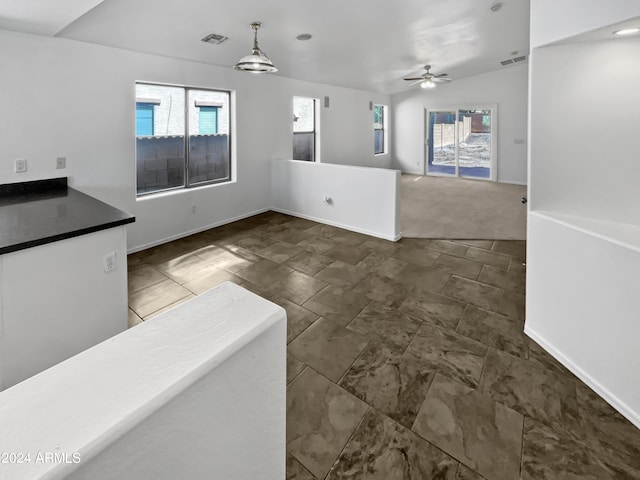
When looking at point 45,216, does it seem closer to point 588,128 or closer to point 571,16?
point 571,16

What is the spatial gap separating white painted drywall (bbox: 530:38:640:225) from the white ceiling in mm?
2295

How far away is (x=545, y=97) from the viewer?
7.91 feet

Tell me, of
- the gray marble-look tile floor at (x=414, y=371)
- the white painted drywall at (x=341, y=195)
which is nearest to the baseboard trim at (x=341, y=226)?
the white painted drywall at (x=341, y=195)

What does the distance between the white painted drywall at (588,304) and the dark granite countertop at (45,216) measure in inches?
113

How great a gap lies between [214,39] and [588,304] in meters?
4.46

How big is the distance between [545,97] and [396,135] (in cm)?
880

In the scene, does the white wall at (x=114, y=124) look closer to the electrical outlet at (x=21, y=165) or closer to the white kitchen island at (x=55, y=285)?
the electrical outlet at (x=21, y=165)

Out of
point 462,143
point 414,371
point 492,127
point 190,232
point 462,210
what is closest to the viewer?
point 414,371

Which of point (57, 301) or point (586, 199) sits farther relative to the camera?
point (586, 199)

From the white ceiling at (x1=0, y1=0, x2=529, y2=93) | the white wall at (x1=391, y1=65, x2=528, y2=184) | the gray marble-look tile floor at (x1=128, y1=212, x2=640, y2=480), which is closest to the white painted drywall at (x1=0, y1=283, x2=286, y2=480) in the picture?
the gray marble-look tile floor at (x1=128, y1=212, x2=640, y2=480)

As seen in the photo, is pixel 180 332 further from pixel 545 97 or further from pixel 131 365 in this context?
pixel 545 97

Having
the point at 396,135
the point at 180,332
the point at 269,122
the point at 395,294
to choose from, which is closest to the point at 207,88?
the point at 269,122

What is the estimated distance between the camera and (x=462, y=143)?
9922mm

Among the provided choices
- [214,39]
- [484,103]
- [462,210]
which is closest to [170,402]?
[214,39]
